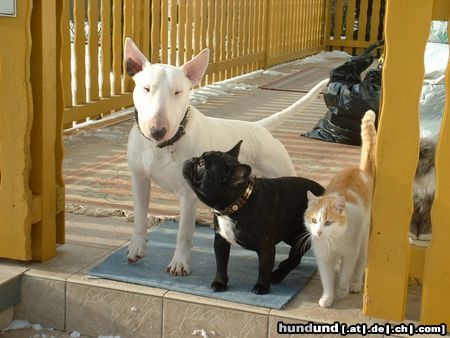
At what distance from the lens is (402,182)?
8.75 feet

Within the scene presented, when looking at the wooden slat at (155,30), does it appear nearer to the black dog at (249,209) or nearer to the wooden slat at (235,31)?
the wooden slat at (235,31)

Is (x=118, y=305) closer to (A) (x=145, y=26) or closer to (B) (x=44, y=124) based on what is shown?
(B) (x=44, y=124)

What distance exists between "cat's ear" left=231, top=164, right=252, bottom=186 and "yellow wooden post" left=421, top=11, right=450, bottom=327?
0.73 meters

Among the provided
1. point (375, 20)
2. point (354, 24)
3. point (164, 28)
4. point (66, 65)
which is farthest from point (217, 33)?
point (354, 24)

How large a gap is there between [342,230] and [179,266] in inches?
30.8

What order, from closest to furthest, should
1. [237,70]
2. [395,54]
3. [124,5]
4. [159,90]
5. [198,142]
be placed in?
[395,54]
[159,90]
[198,142]
[124,5]
[237,70]

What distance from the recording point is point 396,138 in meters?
2.65

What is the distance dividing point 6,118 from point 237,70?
804cm

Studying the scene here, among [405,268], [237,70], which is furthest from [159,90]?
[237,70]

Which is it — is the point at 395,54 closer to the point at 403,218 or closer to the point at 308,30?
the point at 403,218

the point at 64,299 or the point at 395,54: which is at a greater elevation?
the point at 395,54

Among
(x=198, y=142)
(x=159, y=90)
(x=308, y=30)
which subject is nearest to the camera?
(x=159, y=90)

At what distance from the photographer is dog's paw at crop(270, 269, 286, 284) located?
3154 mm

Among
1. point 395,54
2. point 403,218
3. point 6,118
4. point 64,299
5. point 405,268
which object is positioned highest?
point 395,54
